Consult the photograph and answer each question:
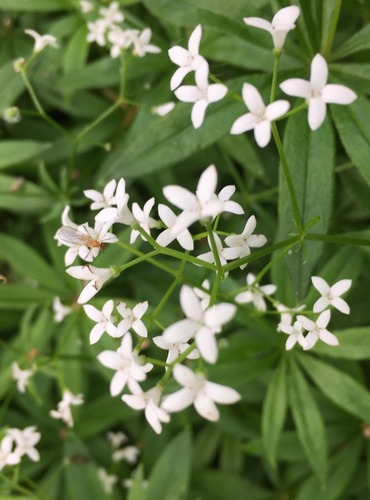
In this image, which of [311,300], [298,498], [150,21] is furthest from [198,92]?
[298,498]

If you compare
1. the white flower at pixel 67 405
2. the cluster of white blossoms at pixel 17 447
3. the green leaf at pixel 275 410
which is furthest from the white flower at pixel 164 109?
the cluster of white blossoms at pixel 17 447

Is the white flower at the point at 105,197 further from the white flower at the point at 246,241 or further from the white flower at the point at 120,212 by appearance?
the white flower at the point at 246,241

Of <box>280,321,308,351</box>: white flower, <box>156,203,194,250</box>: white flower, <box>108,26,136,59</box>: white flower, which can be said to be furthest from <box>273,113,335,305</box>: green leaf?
<box>108,26,136,59</box>: white flower

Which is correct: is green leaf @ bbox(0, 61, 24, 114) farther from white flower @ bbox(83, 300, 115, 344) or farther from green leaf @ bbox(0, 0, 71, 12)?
white flower @ bbox(83, 300, 115, 344)

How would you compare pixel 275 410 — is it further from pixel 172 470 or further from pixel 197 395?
pixel 197 395

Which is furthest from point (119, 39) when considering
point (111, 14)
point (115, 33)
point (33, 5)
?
point (33, 5)

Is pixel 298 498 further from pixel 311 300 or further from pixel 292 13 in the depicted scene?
pixel 292 13

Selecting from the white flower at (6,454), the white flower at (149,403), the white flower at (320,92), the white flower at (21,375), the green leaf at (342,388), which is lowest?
the white flower at (6,454)
